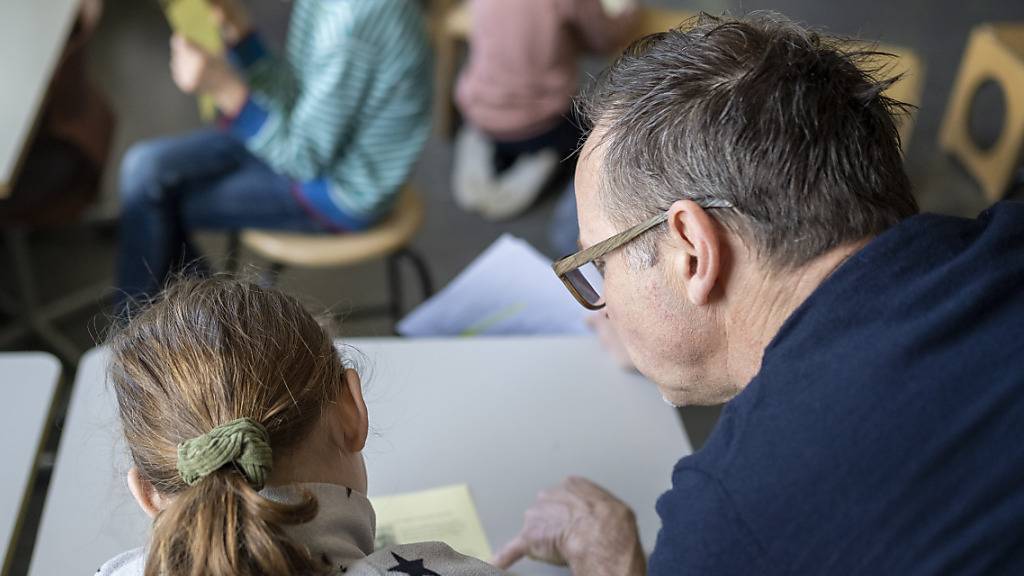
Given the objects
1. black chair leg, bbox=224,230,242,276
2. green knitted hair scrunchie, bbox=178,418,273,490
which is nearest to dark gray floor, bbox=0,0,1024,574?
black chair leg, bbox=224,230,242,276

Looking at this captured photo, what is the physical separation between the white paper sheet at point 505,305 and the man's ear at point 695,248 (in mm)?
570

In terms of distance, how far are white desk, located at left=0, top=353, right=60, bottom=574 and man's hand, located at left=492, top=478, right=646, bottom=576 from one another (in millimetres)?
559

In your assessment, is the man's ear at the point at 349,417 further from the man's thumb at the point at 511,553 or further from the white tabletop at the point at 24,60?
the white tabletop at the point at 24,60

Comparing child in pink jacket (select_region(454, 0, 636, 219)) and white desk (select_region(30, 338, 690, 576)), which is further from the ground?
white desk (select_region(30, 338, 690, 576))

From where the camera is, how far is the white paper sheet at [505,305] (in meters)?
1.48

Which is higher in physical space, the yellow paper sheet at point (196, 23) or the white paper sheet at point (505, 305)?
the yellow paper sheet at point (196, 23)

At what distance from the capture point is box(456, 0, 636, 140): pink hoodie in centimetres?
255

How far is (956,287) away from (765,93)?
9.3 inches

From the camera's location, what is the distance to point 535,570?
1100 millimetres

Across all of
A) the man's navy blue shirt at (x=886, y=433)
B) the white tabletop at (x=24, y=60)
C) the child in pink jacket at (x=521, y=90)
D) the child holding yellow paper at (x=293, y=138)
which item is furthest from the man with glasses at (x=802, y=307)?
the child in pink jacket at (x=521, y=90)

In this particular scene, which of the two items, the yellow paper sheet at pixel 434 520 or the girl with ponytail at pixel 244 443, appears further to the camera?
the yellow paper sheet at pixel 434 520

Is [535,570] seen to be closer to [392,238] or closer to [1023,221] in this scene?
[1023,221]

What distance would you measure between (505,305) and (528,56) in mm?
1297

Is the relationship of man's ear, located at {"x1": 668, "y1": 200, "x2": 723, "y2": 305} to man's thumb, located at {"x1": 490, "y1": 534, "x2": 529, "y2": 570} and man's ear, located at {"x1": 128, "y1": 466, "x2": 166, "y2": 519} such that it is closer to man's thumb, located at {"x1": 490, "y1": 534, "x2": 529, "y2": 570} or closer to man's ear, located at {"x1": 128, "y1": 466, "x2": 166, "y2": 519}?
man's thumb, located at {"x1": 490, "y1": 534, "x2": 529, "y2": 570}
